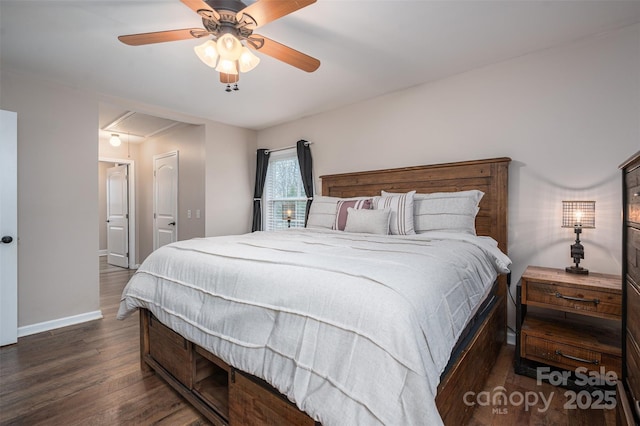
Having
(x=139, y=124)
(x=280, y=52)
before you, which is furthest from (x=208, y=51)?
(x=139, y=124)

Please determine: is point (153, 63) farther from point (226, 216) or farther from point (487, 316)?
point (487, 316)

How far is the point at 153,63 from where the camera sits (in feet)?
8.50

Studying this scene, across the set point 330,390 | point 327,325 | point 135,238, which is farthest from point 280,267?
point 135,238

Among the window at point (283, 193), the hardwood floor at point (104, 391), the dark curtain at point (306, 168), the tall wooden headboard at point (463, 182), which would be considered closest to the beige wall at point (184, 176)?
the window at point (283, 193)

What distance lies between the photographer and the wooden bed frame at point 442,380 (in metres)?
1.20

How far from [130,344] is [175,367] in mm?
1074

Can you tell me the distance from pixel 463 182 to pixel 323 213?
1.42 metres

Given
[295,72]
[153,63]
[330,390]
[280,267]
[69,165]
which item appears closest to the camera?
[330,390]

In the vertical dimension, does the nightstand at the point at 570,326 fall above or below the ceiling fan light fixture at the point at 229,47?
below

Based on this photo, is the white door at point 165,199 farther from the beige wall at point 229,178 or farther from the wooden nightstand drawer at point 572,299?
the wooden nightstand drawer at point 572,299

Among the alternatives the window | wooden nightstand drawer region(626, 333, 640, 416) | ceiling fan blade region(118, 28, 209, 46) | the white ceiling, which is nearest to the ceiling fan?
ceiling fan blade region(118, 28, 209, 46)

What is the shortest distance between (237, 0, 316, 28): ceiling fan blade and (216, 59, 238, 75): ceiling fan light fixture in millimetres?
248

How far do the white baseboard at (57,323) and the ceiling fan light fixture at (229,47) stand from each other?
3070mm

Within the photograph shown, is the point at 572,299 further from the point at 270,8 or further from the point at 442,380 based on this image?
the point at 270,8
